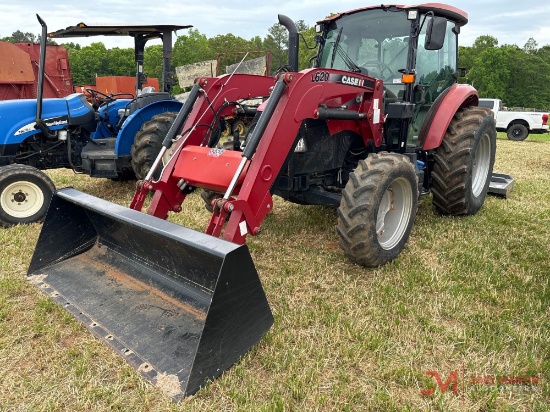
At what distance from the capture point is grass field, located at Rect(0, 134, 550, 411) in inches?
84.4

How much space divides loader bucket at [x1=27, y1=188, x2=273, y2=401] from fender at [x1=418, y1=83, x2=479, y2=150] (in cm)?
277

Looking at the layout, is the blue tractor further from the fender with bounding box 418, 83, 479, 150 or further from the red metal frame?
the fender with bounding box 418, 83, 479, 150

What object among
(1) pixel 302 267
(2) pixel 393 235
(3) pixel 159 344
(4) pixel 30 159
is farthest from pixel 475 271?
(4) pixel 30 159

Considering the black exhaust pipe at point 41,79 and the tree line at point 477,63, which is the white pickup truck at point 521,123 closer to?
the black exhaust pipe at point 41,79

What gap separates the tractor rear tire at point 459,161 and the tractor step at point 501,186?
1194 millimetres

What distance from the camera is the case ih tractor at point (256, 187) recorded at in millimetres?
2381

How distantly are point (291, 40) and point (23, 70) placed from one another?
9.89 metres

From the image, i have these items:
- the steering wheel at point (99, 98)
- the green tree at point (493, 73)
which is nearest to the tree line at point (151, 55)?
the green tree at point (493, 73)

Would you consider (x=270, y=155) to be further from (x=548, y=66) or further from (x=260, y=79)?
(x=548, y=66)

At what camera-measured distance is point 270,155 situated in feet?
9.93

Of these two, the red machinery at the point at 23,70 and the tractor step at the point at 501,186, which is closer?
the tractor step at the point at 501,186

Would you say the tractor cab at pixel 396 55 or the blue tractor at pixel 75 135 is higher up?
the tractor cab at pixel 396 55

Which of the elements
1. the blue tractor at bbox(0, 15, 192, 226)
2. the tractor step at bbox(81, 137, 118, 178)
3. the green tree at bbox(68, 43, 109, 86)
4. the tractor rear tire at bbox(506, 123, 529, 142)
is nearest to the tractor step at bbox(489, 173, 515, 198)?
the blue tractor at bbox(0, 15, 192, 226)

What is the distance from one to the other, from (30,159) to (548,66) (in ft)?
196
